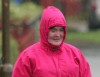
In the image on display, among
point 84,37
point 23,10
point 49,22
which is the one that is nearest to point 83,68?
point 49,22

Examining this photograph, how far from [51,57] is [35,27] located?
1451cm

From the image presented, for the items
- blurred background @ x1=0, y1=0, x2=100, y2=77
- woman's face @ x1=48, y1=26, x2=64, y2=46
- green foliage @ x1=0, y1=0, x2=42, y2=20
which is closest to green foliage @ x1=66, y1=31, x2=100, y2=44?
blurred background @ x1=0, y1=0, x2=100, y2=77

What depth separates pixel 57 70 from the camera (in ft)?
20.0

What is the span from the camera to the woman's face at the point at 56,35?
6.15m

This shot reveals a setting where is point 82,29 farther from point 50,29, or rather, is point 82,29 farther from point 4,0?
point 50,29

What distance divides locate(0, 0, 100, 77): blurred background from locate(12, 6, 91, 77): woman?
2.22 meters

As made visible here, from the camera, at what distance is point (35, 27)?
20.7 meters

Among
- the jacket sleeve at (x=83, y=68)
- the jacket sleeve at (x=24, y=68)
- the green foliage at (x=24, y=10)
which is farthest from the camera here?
the green foliage at (x=24, y=10)

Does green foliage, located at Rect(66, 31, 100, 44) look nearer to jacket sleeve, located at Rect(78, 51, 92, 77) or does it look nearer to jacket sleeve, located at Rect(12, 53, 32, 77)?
jacket sleeve, located at Rect(78, 51, 92, 77)

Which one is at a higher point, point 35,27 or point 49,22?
point 49,22

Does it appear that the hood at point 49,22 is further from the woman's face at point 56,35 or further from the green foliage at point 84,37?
the green foliage at point 84,37

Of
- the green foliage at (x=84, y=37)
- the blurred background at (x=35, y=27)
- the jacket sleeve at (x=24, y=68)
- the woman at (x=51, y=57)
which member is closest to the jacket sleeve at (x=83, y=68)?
the woman at (x=51, y=57)

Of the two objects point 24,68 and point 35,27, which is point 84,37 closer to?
point 35,27

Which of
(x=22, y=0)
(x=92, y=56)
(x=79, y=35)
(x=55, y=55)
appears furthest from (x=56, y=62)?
(x=22, y=0)
